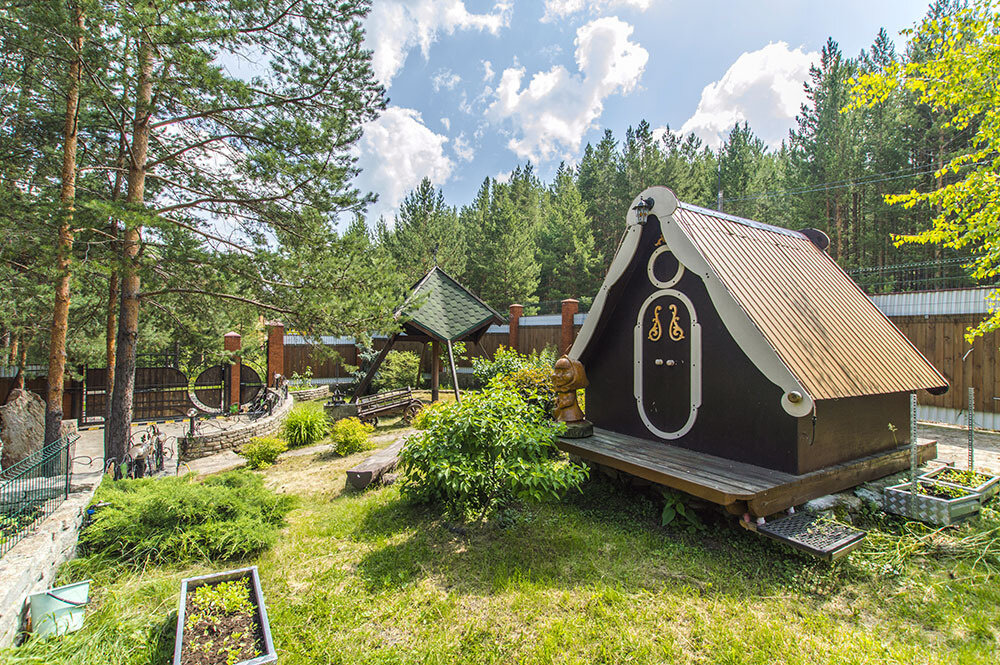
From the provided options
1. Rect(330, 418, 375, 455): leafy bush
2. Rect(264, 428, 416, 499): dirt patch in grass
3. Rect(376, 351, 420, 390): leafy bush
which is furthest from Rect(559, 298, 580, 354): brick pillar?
Rect(330, 418, 375, 455): leafy bush

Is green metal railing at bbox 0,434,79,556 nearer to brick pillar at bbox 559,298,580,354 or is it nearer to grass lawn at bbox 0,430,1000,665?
grass lawn at bbox 0,430,1000,665

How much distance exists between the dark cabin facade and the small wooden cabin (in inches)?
0.6

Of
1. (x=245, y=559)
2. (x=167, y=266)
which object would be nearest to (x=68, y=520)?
(x=245, y=559)

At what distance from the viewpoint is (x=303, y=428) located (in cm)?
960

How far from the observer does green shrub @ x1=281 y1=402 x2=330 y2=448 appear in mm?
9570

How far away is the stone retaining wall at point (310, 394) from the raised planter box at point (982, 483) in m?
16.1

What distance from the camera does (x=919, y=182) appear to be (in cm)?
1662

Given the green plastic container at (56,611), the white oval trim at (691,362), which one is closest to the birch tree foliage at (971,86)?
the white oval trim at (691,362)

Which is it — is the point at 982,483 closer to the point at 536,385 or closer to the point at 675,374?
the point at 675,374

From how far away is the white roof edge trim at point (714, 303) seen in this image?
405 centimetres

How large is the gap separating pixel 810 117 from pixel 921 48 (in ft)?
19.1

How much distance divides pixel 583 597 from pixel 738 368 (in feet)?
9.15

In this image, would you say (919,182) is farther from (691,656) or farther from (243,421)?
(243,421)

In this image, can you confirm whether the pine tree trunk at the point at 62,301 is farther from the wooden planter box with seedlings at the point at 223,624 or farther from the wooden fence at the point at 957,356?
the wooden planter box with seedlings at the point at 223,624
